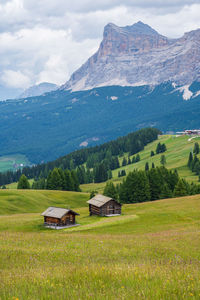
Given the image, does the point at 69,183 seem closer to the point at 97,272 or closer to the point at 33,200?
the point at 33,200

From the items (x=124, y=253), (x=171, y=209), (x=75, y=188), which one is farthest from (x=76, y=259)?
(x=75, y=188)

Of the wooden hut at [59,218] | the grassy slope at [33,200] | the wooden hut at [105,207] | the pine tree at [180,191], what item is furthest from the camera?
the pine tree at [180,191]

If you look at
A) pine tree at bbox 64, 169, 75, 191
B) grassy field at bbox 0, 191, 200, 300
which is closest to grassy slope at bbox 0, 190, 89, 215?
pine tree at bbox 64, 169, 75, 191

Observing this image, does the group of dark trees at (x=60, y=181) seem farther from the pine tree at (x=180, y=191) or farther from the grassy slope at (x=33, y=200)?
the pine tree at (x=180, y=191)

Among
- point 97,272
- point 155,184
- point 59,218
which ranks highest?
point 155,184

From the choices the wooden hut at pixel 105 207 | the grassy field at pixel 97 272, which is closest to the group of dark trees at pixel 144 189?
the wooden hut at pixel 105 207

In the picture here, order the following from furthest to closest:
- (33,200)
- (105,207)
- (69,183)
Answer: (69,183) < (33,200) < (105,207)

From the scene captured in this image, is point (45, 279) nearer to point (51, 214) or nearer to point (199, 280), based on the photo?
point (199, 280)

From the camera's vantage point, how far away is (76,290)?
8.25 meters

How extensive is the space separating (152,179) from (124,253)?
87516mm

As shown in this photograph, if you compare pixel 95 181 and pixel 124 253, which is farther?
pixel 95 181

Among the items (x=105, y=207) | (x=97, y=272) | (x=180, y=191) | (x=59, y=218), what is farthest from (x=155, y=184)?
(x=97, y=272)

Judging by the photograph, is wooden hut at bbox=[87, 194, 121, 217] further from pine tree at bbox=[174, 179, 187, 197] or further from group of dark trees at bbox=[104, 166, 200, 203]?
pine tree at bbox=[174, 179, 187, 197]

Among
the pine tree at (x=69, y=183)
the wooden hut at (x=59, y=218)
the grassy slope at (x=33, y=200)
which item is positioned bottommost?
the wooden hut at (x=59, y=218)
